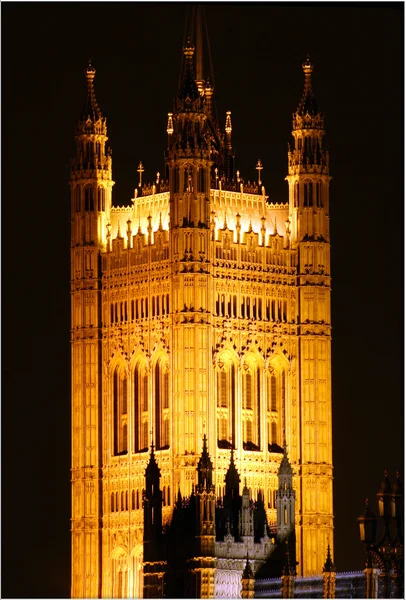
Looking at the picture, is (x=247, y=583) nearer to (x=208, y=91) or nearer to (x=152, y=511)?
(x=152, y=511)

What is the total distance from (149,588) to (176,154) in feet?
42.9

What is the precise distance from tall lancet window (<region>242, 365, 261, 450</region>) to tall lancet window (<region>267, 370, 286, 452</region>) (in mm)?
453

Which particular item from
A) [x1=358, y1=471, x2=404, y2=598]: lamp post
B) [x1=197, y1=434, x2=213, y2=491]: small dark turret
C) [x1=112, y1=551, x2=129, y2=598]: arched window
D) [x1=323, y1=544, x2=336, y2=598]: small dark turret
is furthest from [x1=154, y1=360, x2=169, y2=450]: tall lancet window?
[x1=358, y1=471, x2=404, y2=598]: lamp post

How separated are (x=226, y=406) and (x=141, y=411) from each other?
2.48m

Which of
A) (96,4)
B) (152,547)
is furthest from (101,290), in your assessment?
(96,4)

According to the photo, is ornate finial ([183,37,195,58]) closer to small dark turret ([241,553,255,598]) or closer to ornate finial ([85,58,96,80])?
ornate finial ([85,58,96,80])

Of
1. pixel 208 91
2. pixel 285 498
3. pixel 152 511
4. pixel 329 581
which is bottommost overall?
pixel 329 581

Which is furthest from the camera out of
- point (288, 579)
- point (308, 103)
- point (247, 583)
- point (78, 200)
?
point (78, 200)

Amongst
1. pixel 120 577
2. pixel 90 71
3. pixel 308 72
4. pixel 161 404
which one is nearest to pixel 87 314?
pixel 161 404

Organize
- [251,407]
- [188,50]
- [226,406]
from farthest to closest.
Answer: [251,407] < [226,406] < [188,50]

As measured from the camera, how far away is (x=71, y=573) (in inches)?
4444

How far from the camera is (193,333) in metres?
112

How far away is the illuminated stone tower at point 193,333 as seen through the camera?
112 metres

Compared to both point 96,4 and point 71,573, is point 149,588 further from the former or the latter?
point 96,4
